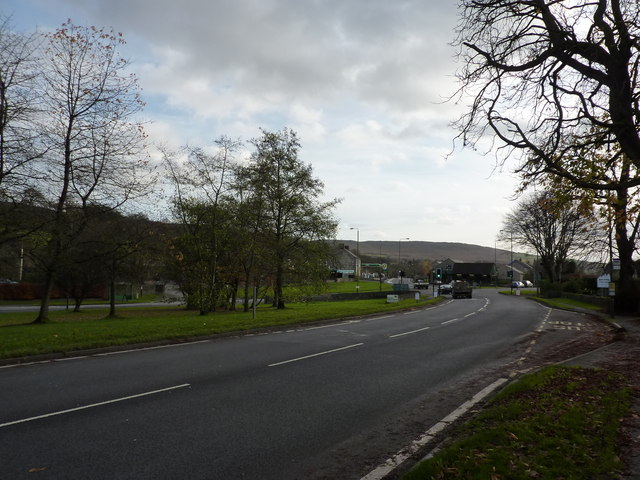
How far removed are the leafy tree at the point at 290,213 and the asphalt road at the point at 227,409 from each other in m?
18.0

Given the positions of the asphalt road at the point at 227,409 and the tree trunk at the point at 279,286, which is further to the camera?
the tree trunk at the point at 279,286

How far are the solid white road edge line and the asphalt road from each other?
0.13 meters

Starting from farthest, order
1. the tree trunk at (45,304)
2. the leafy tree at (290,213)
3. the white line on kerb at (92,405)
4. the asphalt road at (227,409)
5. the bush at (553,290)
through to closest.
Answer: the bush at (553,290) < the leafy tree at (290,213) < the tree trunk at (45,304) < the white line on kerb at (92,405) < the asphalt road at (227,409)

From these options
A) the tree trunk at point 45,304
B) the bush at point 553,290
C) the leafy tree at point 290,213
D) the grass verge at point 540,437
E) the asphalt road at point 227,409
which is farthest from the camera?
the bush at point 553,290

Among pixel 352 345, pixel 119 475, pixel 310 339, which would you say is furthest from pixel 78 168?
pixel 119 475

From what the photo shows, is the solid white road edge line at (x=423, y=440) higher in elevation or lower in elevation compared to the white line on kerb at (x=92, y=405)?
higher

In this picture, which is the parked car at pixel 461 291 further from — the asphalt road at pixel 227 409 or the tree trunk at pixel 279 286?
the asphalt road at pixel 227 409

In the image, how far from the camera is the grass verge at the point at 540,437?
13.2 feet

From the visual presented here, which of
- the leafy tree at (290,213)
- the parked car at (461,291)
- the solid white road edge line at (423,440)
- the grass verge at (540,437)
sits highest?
the leafy tree at (290,213)

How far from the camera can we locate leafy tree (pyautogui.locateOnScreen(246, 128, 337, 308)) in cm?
2973

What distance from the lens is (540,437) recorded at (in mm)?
4828

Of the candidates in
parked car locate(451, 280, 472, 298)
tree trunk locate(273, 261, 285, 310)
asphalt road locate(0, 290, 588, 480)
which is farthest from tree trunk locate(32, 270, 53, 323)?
parked car locate(451, 280, 472, 298)

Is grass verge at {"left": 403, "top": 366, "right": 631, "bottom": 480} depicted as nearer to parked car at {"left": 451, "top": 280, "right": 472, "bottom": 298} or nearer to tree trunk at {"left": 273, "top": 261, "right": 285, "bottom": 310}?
tree trunk at {"left": 273, "top": 261, "right": 285, "bottom": 310}

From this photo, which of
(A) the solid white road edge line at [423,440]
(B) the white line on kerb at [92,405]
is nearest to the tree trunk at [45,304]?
(B) the white line on kerb at [92,405]
